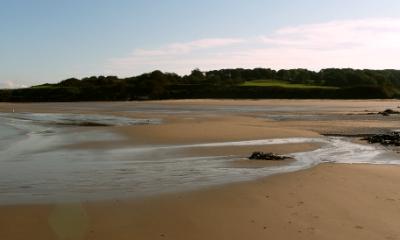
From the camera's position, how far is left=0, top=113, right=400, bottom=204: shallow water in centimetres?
1008

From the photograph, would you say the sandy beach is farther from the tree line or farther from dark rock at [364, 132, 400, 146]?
the tree line

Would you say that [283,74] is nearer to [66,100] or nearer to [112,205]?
[66,100]

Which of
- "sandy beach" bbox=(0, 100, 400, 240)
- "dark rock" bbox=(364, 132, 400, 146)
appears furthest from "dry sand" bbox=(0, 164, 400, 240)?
"dark rock" bbox=(364, 132, 400, 146)

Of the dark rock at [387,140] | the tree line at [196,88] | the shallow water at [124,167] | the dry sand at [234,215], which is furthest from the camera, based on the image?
the tree line at [196,88]

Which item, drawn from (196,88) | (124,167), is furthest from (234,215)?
(196,88)

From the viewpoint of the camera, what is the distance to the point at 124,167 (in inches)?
520

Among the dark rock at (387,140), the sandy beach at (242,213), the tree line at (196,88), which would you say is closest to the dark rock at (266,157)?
the sandy beach at (242,213)

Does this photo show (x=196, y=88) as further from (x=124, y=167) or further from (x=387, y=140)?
(x=124, y=167)

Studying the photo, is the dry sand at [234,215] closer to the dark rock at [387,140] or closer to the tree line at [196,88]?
the dark rock at [387,140]

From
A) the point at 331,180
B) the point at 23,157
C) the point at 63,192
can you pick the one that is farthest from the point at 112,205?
the point at 23,157

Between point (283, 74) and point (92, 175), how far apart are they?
10844 cm

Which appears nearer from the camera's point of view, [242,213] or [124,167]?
[242,213]

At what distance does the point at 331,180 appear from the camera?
1099 centimetres

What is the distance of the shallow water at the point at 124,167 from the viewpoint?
33.1 ft
